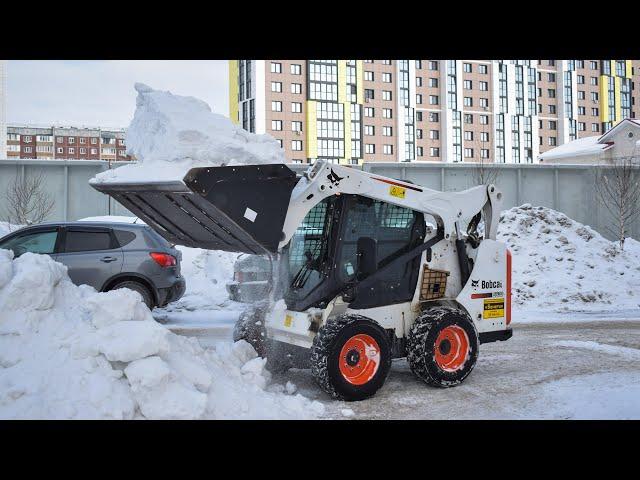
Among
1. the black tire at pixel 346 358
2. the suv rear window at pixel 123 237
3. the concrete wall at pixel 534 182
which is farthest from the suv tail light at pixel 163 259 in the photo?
the concrete wall at pixel 534 182

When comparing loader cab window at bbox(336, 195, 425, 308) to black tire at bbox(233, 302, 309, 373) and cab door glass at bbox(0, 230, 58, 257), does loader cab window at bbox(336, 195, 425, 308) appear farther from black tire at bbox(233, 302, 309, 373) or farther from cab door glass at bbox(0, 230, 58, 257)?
cab door glass at bbox(0, 230, 58, 257)

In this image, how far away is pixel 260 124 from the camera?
244 feet

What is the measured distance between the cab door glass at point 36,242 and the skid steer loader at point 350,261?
3.41 meters

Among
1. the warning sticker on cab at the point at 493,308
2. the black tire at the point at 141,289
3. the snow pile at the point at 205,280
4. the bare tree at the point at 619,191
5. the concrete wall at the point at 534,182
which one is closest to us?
the warning sticker on cab at the point at 493,308

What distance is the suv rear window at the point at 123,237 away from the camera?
10039 mm

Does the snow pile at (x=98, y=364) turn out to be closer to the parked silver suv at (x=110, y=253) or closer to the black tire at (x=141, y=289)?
the parked silver suv at (x=110, y=253)

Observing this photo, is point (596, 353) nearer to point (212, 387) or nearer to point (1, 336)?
point (212, 387)

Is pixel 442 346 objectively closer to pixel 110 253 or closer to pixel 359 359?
pixel 359 359

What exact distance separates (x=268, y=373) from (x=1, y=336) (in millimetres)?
2543

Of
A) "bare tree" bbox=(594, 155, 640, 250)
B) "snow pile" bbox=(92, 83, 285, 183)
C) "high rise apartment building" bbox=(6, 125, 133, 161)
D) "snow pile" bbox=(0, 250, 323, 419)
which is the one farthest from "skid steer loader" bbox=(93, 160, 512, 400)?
"high rise apartment building" bbox=(6, 125, 133, 161)

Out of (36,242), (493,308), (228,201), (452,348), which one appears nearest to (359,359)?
(452,348)

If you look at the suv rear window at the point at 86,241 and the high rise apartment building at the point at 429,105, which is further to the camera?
the high rise apartment building at the point at 429,105

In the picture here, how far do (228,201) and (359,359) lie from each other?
6.60ft

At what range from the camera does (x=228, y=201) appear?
221 inches
